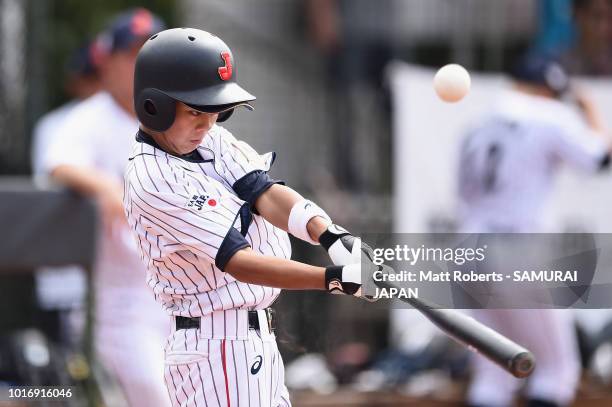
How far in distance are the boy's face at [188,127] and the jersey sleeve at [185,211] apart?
0.25 ft

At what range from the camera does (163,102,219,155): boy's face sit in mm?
3182

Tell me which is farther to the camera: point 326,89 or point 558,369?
point 326,89

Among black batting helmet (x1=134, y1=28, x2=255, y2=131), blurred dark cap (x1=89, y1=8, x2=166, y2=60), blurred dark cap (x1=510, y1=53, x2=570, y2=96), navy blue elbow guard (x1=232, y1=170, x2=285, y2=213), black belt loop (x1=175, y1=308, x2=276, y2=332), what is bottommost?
blurred dark cap (x1=510, y1=53, x2=570, y2=96)

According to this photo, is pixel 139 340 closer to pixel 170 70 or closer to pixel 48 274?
pixel 170 70

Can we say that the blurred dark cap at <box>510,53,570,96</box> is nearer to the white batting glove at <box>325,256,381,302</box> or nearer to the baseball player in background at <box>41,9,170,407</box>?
the baseball player in background at <box>41,9,170,407</box>

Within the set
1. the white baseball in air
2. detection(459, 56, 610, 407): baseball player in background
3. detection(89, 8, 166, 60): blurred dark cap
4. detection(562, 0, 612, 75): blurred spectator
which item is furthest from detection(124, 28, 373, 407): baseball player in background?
detection(562, 0, 612, 75): blurred spectator

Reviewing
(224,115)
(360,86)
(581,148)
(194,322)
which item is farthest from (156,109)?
(360,86)

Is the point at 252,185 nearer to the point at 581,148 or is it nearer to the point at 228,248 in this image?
the point at 228,248

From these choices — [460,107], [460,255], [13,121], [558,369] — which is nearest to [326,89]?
[460,107]

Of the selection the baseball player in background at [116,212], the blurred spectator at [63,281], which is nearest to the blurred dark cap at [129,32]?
the baseball player in background at [116,212]

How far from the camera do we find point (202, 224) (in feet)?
10.2

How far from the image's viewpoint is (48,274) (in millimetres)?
7707

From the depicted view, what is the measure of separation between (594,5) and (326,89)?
8.22 feet

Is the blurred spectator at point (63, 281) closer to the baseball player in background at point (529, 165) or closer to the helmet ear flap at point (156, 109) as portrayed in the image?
the baseball player in background at point (529, 165)
